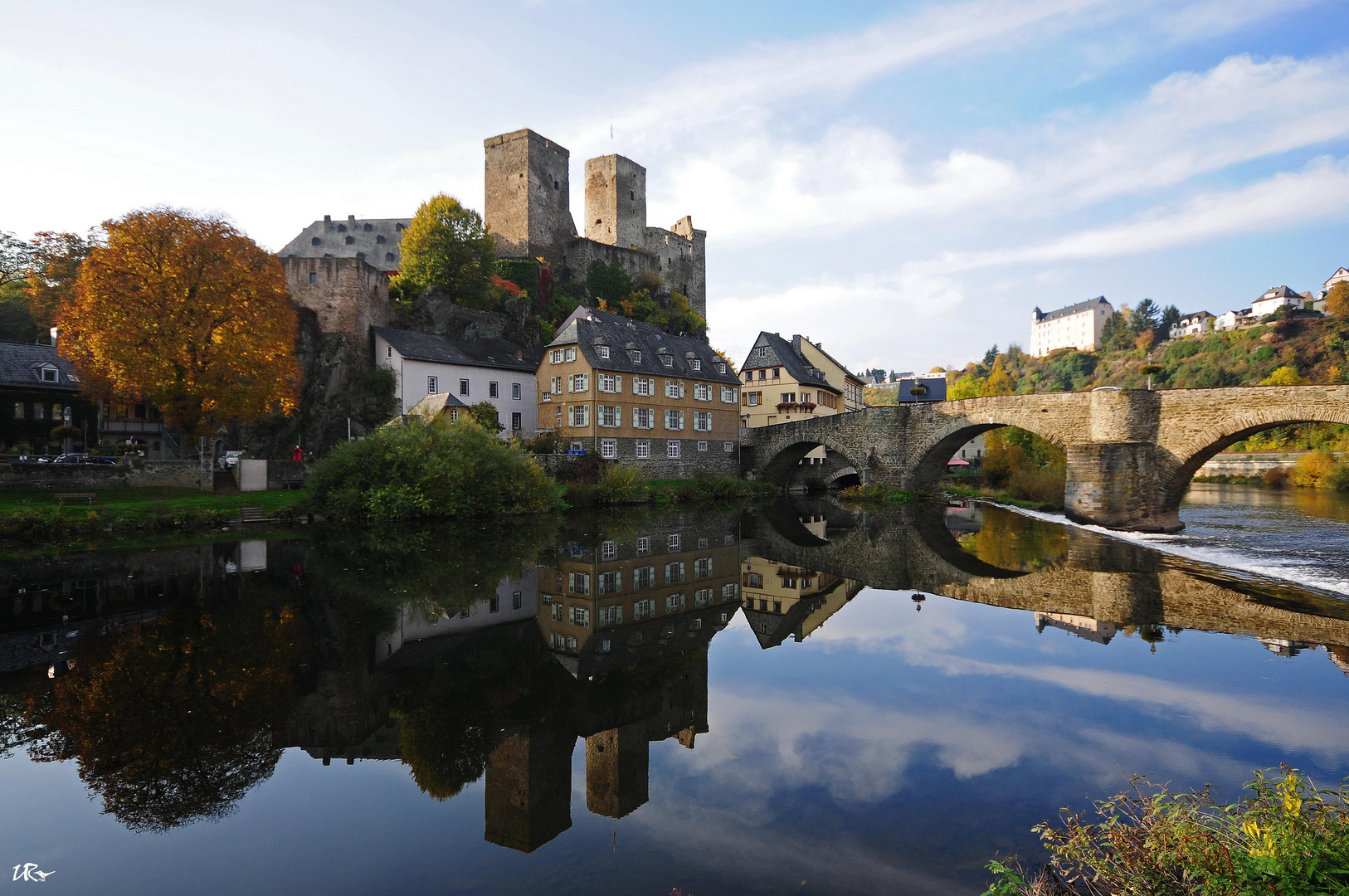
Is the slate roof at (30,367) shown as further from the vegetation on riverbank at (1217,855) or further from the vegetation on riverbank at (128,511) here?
the vegetation on riverbank at (1217,855)

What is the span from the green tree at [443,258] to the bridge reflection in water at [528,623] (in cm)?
3056

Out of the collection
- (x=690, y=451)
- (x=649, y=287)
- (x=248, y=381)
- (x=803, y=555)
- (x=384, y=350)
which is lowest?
(x=803, y=555)

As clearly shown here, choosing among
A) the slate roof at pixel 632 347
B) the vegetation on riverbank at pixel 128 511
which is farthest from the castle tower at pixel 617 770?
the slate roof at pixel 632 347

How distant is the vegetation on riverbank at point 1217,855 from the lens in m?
3.13

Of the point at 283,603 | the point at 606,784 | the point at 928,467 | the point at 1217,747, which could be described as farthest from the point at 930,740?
the point at 928,467

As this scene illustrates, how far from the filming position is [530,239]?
186 feet

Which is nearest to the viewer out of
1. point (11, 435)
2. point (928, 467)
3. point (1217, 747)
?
point (1217, 747)

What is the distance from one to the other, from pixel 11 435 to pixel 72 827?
36956 mm

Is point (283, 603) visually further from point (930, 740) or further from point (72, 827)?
point (930, 740)

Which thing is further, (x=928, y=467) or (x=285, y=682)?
(x=928, y=467)

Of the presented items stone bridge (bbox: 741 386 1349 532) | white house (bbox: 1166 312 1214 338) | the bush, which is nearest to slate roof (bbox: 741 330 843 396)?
stone bridge (bbox: 741 386 1349 532)

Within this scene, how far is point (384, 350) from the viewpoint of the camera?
39219 millimetres

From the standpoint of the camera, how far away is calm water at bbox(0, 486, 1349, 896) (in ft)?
16.4

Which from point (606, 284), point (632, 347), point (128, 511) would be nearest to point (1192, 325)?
point (606, 284)
